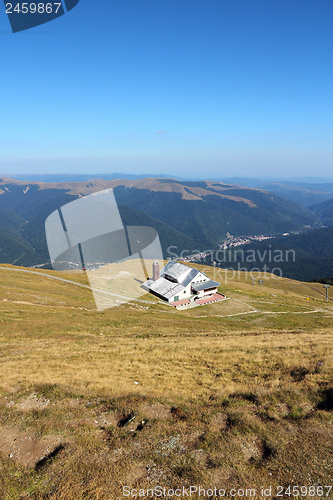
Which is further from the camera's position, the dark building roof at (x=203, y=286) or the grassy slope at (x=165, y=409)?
the dark building roof at (x=203, y=286)

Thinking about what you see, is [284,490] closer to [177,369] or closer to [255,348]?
[177,369]

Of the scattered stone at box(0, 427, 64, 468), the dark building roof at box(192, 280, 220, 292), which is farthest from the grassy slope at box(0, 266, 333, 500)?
the dark building roof at box(192, 280, 220, 292)

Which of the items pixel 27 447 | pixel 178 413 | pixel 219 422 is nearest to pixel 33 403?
pixel 27 447

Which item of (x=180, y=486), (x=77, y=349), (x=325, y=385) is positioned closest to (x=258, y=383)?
(x=325, y=385)

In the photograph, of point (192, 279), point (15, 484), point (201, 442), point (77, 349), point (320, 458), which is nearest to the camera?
point (15, 484)

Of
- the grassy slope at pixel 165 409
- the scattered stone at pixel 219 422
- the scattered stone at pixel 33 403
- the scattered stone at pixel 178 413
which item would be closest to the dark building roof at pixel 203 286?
the grassy slope at pixel 165 409

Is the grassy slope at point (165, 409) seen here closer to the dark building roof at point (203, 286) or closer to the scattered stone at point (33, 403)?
the scattered stone at point (33, 403)

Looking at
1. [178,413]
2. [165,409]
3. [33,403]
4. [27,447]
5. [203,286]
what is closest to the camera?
[27,447]

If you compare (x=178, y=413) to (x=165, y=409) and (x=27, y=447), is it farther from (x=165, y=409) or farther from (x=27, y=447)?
(x=27, y=447)
